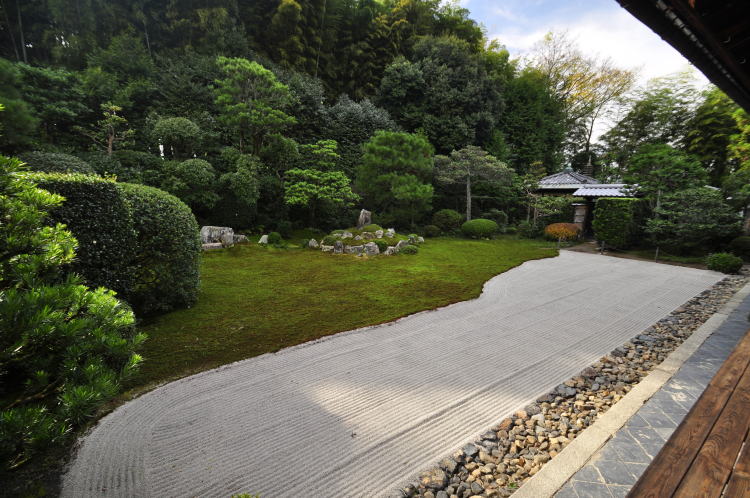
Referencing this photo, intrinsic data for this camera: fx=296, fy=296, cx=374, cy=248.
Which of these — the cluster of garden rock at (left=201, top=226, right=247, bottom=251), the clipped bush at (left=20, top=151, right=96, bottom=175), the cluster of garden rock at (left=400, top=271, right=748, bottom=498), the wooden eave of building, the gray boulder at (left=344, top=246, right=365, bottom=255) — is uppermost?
the wooden eave of building

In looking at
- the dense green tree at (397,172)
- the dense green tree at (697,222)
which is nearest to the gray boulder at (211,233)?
the dense green tree at (397,172)

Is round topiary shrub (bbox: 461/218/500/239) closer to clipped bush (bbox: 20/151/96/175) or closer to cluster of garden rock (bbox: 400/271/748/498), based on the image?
cluster of garden rock (bbox: 400/271/748/498)

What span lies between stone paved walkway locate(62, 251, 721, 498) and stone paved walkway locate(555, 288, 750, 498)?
2.00ft

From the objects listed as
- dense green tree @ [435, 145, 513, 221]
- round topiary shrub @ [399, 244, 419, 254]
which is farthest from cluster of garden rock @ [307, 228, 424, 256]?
dense green tree @ [435, 145, 513, 221]

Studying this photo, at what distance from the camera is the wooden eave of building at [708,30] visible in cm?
183

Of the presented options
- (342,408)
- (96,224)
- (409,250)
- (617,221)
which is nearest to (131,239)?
(96,224)

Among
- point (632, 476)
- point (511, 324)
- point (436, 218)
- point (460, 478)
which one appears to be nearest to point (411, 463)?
point (460, 478)

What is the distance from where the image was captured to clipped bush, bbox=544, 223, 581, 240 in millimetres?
12594

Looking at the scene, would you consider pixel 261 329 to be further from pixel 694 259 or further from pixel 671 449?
pixel 694 259

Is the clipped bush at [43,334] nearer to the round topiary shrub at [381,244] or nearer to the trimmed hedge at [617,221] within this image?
the round topiary shrub at [381,244]

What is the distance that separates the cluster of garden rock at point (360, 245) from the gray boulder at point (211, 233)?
8.12 ft

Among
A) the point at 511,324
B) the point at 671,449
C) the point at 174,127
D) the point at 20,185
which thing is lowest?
the point at 511,324

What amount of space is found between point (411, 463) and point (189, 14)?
17.7 metres

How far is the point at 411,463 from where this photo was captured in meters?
1.87
